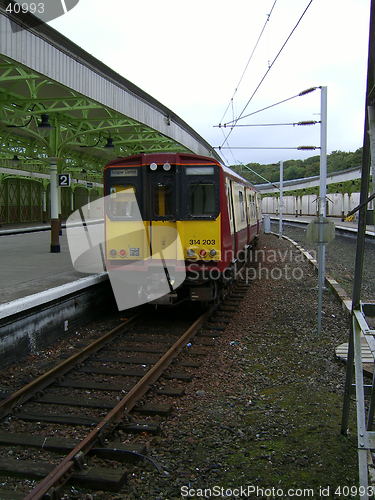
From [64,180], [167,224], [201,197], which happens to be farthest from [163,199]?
[64,180]

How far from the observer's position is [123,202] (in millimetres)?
8727

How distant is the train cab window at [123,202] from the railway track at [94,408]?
7.34ft

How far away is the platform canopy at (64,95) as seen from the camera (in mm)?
7980

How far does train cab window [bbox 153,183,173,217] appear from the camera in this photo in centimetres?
851

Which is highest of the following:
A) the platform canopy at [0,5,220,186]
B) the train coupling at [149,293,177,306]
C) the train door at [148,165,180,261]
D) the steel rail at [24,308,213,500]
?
the platform canopy at [0,5,220,186]

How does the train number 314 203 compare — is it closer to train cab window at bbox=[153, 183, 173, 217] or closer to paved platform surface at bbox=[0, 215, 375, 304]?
train cab window at bbox=[153, 183, 173, 217]

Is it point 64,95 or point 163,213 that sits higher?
point 64,95

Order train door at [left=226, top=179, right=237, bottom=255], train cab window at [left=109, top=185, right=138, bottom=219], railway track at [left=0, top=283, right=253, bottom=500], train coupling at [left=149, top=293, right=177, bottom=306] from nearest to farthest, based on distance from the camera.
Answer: railway track at [left=0, top=283, right=253, bottom=500] → train coupling at [left=149, top=293, right=177, bottom=306] → train cab window at [left=109, top=185, right=138, bottom=219] → train door at [left=226, top=179, right=237, bottom=255]

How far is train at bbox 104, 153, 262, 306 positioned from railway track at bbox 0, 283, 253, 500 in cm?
105

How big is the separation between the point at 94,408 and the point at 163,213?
4318 mm

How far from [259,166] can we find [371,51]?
11187 cm

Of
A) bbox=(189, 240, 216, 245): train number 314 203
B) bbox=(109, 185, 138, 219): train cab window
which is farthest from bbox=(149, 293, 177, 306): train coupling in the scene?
bbox=(109, 185, 138, 219): train cab window

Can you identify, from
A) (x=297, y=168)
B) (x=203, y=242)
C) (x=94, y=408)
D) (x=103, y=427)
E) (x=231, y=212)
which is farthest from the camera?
(x=297, y=168)

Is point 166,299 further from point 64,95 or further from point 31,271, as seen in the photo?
point 64,95
